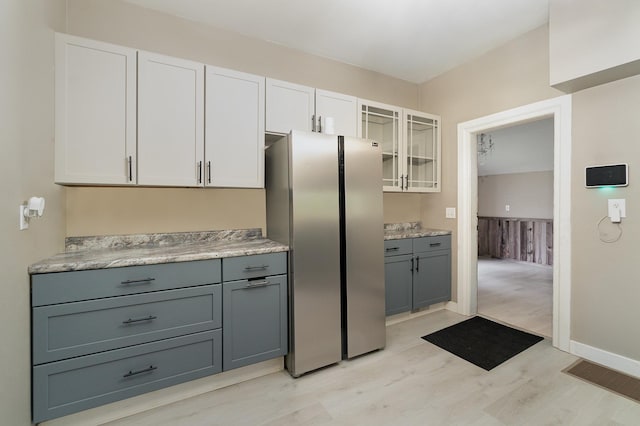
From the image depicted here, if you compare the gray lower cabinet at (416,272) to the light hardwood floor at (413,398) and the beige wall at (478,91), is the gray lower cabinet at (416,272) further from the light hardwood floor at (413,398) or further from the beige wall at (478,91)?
the light hardwood floor at (413,398)

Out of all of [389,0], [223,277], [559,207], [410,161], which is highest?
[389,0]

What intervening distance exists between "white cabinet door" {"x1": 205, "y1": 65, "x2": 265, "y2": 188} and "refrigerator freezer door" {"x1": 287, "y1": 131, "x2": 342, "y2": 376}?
41 cm

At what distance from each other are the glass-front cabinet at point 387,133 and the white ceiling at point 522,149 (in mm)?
2340

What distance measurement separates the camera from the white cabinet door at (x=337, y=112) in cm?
262

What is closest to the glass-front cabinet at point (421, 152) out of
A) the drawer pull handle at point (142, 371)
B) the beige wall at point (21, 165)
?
the drawer pull handle at point (142, 371)

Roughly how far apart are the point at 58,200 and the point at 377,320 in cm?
248

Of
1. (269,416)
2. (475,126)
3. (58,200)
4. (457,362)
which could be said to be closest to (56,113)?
(58,200)

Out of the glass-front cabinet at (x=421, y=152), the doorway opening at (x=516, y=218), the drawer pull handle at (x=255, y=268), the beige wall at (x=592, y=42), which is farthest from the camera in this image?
the doorway opening at (x=516, y=218)

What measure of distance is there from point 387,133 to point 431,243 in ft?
4.30

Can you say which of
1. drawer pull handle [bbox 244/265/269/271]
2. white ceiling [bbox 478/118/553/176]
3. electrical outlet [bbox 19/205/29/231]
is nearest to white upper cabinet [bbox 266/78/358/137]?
drawer pull handle [bbox 244/265/269/271]

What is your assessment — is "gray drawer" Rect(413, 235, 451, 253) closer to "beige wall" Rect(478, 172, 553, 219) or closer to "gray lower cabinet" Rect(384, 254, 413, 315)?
"gray lower cabinet" Rect(384, 254, 413, 315)

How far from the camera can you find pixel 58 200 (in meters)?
1.89

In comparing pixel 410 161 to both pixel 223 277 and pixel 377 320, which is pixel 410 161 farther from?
pixel 223 277

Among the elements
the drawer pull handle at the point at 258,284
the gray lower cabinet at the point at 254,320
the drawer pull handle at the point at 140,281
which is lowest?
the gray lower cabinet at the point at 254,320
